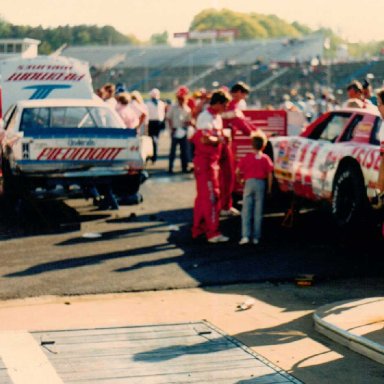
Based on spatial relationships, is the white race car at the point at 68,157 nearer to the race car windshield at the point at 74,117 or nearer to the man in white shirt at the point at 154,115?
the race car windshield at the point at 74,117

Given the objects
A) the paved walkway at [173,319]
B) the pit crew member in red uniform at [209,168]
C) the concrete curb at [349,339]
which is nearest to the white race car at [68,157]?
the pit crew member in red uniform at [209,168]

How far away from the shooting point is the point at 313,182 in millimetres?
13055

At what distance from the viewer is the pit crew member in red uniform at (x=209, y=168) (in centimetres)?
1218

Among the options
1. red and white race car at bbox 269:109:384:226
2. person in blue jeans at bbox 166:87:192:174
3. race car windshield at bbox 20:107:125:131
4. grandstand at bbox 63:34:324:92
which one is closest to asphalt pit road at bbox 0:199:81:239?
race car windshield at bbox 20:107:125:131

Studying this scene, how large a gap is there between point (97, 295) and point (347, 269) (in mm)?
2681

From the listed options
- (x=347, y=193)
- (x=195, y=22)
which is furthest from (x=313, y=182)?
(x=195, y=22)

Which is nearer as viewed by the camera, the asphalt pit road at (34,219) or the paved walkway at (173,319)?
the paved walkway at (173,319)

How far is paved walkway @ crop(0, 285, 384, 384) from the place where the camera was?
23.6 feet

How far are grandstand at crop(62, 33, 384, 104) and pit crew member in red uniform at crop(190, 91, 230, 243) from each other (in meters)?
36.3

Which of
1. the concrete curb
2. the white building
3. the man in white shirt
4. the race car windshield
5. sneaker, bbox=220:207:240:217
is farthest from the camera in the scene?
the man in white shirt

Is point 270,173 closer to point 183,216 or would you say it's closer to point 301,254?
point 301,254

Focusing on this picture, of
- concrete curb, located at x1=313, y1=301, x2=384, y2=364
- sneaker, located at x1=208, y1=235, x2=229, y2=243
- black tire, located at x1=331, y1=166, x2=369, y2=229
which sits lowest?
sneaker, located at x1=208, y1=235, x2=229, y2=243

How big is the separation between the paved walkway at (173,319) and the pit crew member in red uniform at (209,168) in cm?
242

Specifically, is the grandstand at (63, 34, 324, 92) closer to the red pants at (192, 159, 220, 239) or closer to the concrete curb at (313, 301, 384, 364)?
the red pants at (192, 159, 220, 239)
